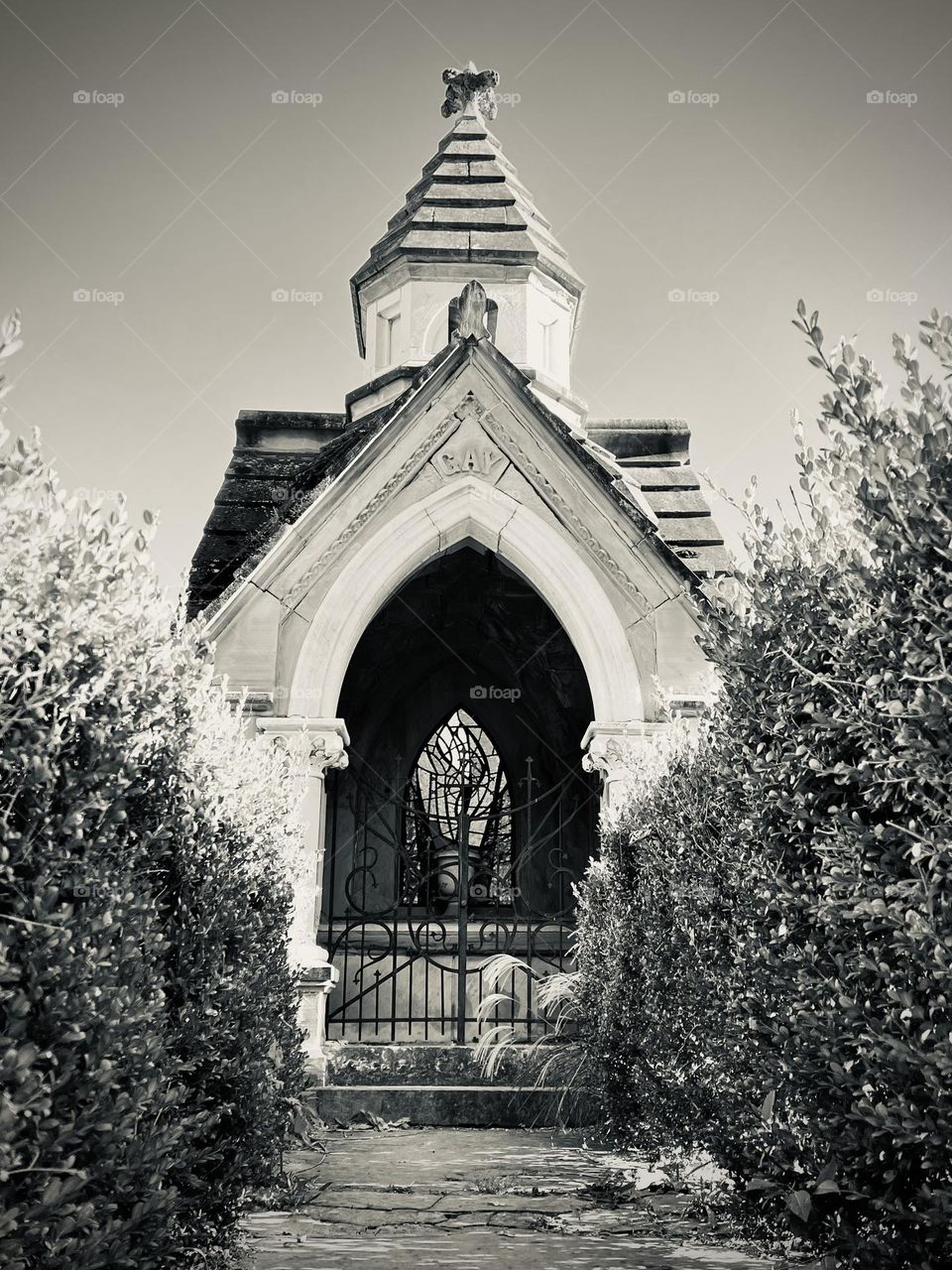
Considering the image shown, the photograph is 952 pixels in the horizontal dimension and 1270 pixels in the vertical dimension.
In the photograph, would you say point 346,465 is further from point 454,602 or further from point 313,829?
point 454,602

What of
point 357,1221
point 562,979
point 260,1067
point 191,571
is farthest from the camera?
point 191,571

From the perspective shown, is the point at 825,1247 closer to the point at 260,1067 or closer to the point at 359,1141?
the point at 260,1067

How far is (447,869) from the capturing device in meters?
12.6

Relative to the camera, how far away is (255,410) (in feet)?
43.7

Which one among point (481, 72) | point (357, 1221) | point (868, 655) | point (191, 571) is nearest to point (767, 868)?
point (868, 655)

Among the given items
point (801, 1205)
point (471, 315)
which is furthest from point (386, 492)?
point (801, 1205)

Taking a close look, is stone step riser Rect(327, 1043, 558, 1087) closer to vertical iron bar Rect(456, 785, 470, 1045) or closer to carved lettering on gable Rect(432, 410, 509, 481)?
vertical iron bar Rect(456, 785, 470, 1045)

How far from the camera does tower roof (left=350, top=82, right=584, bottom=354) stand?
13094 millimetres

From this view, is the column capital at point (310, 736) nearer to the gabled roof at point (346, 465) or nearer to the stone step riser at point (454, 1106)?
the gabled roof at point (346, 465)

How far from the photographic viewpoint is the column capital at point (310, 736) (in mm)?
8727

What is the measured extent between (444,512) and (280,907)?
14.6 ft

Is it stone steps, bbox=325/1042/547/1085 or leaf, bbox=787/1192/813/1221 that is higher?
leaf, bbox=787/1192/813/1221

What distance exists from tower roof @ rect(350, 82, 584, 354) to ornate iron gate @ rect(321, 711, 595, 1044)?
5450 millimetres

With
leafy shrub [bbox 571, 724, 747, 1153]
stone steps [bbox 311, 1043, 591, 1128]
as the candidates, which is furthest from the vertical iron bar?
leafy shrub [bbox 571, 724, 747, 1153]
